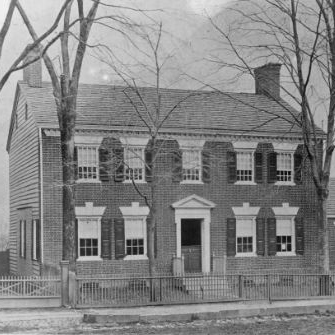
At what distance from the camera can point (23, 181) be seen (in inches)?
1107

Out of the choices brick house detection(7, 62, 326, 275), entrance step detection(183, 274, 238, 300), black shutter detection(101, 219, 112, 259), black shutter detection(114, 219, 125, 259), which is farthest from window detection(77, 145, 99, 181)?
entrance step detection(183, 274, 238, 300)

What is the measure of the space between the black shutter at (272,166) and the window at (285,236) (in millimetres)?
1799

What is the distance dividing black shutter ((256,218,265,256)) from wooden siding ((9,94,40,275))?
8.96m

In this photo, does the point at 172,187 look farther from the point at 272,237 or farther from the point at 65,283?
the point at 65,283

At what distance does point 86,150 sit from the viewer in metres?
24.9

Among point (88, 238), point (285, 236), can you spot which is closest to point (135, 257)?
point (88, 238)

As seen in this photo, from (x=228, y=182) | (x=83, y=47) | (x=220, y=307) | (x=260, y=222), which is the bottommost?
(x=220, y=307)

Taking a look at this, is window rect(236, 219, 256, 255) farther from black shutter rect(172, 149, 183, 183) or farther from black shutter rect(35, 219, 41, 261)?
black shutter rect(35, 219, 41, 261)

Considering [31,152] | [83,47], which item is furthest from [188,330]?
[31,152]

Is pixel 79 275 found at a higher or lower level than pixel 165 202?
lower

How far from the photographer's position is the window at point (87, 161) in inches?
979

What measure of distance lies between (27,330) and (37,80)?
14719 millimetres

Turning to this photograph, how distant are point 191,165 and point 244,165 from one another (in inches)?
91.8

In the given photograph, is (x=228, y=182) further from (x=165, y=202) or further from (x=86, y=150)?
(x=86, y=150)
